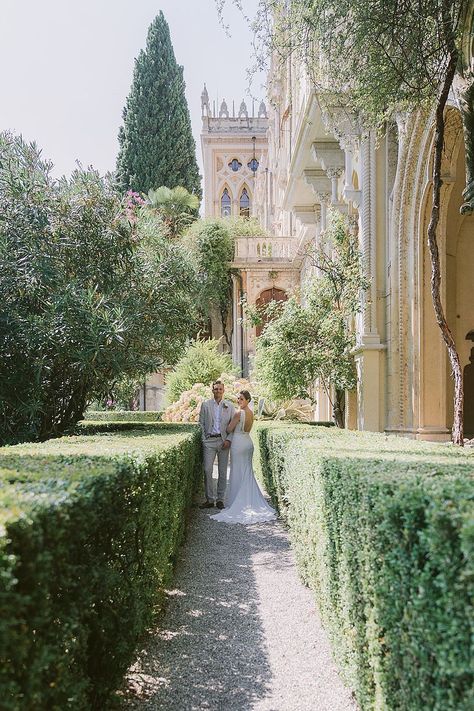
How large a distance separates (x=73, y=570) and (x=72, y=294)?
23.4 feet

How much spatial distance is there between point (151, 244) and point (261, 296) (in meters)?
16.6

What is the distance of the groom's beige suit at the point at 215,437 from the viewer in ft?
38.2

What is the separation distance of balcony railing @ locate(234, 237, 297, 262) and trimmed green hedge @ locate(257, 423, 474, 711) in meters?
22.7

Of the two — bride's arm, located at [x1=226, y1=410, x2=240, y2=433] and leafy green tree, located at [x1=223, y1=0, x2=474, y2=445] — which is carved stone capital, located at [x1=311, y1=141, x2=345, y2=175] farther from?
bride's arm, located at [x1=226, y1=410, x2=240, y2=433]

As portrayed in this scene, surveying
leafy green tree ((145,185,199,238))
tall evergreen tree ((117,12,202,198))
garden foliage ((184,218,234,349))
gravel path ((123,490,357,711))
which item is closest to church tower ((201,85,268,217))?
tall evergreen tree ((117,12,202,198))

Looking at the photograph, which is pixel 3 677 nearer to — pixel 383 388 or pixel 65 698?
pixel 65 698

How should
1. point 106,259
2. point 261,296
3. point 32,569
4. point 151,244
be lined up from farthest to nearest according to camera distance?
1. point 261,296
2. point 151,244
3. point 106,259
4. point 32,569

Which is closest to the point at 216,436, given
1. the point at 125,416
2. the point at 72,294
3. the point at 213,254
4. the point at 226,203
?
the point at 72,294

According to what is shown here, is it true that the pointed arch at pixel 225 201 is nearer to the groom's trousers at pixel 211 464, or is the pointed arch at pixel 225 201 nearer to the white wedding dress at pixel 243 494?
the groom's trousers at pixel 211 464

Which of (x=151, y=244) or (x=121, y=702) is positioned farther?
(x=151, y=244)

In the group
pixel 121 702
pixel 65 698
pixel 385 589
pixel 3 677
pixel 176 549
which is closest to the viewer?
pixel 3 677

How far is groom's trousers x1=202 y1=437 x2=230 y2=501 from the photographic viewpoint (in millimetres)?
11625

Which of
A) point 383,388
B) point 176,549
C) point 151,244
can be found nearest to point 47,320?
point 151,244

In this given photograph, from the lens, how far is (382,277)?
1259 centimetres
